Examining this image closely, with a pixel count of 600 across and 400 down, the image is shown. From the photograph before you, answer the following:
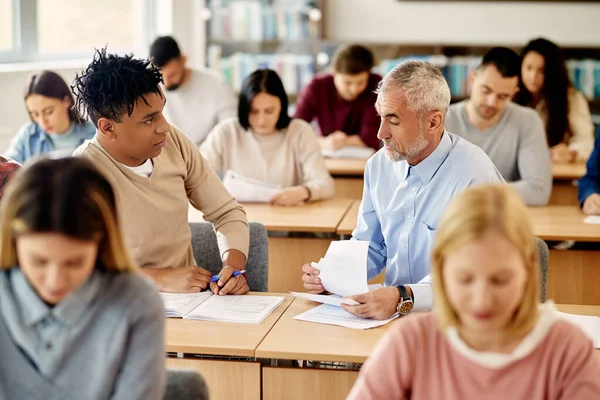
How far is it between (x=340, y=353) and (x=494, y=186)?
2.36 feet

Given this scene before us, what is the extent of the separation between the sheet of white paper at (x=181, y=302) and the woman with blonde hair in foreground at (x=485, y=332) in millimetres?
904

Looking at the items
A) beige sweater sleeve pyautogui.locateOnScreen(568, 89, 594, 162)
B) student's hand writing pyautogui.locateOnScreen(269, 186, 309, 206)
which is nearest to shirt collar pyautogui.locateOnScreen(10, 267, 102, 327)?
student's hand writing pyautogui.locateOnScreen(269, 186, 309, 206)

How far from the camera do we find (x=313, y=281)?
2436mm

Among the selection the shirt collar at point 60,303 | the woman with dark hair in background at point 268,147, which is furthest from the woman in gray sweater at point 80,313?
the woman with dark hair in background at point 268,147

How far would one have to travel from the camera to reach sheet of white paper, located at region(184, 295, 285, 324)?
2.25 metres

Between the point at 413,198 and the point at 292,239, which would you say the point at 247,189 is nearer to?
the point at 292,239

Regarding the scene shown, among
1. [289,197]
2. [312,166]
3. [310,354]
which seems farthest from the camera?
[312,166]

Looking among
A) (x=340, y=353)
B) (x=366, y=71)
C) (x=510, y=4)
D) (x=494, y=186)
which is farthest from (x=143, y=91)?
(x=510, y=4)

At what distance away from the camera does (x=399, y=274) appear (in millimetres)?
2625

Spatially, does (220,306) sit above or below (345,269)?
below

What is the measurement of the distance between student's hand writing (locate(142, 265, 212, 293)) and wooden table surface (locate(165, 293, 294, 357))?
0.25 meters

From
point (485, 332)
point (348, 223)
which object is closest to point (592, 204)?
point (348, 223)

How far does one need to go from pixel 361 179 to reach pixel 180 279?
2.37 metres

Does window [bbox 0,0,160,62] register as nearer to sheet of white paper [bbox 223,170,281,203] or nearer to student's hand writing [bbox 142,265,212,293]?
sheet of white paper [bbox 223,170,281,203]
